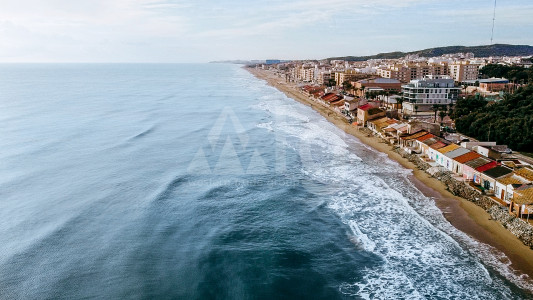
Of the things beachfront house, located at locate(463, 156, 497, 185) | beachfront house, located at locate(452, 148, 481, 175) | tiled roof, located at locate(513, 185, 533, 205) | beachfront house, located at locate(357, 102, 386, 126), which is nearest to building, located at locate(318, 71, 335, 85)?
beachfront house, located at locate(357, 102, 386, 126)

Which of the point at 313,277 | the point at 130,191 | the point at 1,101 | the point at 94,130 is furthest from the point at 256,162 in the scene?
the point at 1,101

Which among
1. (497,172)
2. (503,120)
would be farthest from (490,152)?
(503,120)

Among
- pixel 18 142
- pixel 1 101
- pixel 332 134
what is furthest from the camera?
pixel 1 101

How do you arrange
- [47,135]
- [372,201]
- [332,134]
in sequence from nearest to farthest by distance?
1. [372,201]
2. [47,135]
3. [332,134]

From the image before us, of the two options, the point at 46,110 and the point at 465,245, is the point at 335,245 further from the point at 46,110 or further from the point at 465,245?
the point at 46,110

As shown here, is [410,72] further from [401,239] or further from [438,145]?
[401,239]

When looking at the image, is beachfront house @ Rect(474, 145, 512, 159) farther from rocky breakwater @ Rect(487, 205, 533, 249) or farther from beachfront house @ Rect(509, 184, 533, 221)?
rocky breakwater @ Rect(487, 205, 533, 249)
